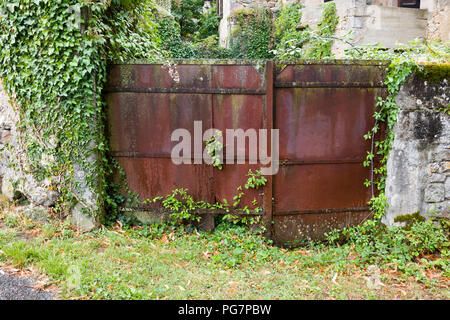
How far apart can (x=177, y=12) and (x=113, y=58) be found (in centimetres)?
1342

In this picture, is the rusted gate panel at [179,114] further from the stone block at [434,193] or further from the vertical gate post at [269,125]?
the stone block at [434,193]

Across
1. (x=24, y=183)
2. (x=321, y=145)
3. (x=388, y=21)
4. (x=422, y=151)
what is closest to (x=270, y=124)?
(x=321, y=145)

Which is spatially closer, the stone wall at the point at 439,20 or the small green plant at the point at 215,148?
the small green plant at the point at 215,148

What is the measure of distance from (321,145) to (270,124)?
731 millimetres

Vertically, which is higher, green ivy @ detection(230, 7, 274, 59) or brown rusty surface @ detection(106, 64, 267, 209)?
green ivy @ detection(230, 7, 274, 59)

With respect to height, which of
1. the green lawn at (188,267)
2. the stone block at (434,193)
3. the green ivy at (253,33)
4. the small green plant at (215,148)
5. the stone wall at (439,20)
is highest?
the green ivy at (253,33)

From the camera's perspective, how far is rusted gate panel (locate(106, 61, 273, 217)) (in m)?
4.16

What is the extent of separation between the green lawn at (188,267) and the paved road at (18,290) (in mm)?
154

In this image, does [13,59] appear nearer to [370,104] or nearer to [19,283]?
[19,283]

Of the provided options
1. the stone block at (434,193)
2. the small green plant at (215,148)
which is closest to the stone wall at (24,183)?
the small green plant at (215,148)

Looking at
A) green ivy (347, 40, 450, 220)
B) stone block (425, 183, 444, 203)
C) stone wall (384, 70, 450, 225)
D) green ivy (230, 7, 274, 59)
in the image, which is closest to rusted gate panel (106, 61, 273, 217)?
green ivy (347, 40, 450, 220)

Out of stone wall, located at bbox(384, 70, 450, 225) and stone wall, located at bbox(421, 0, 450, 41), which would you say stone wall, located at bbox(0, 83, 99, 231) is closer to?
stone wall, located at bbox(384, 70, 450, 225)

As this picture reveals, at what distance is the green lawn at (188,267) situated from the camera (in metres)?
3.20

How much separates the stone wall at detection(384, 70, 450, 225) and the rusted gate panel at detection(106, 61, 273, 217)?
5.42ft
